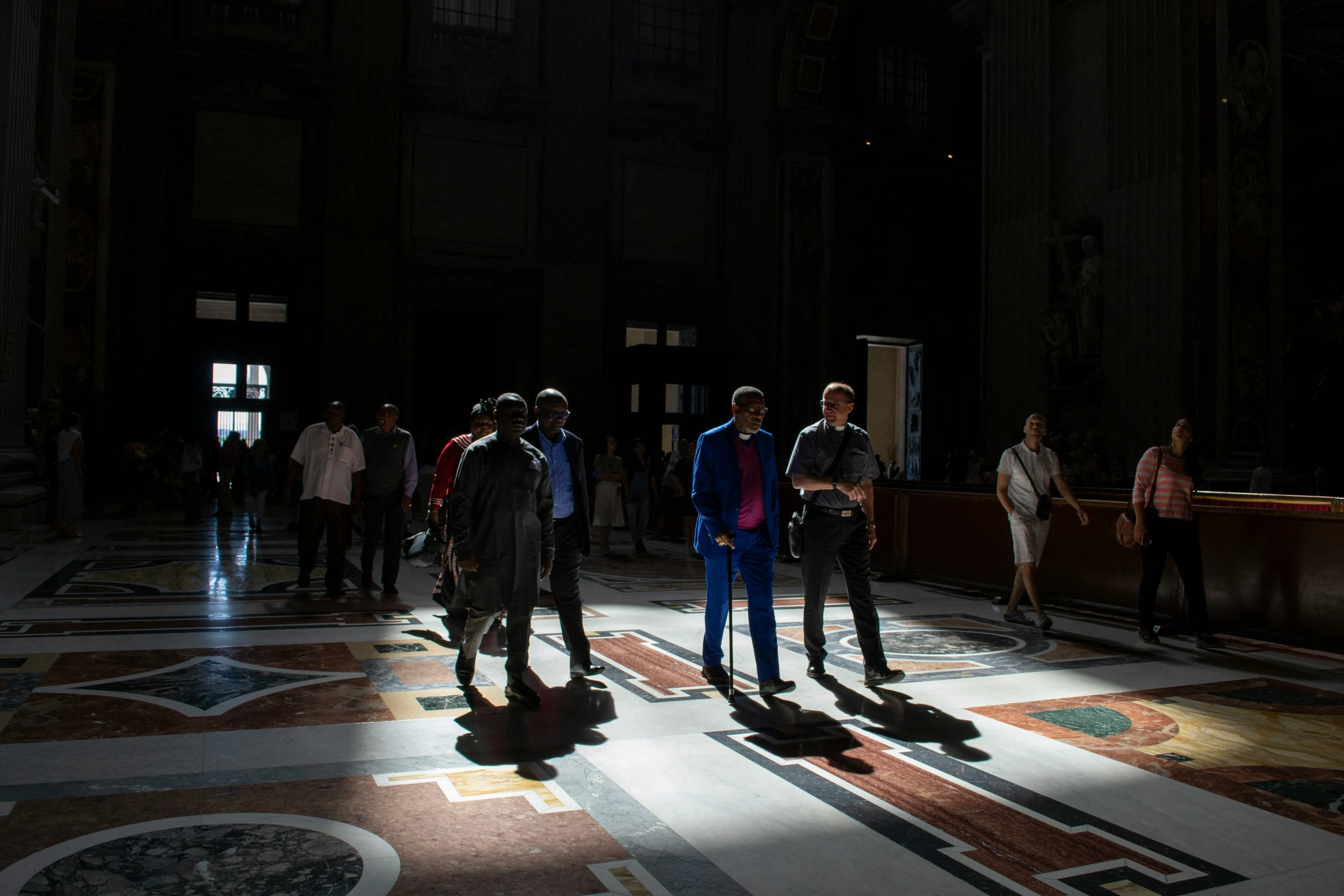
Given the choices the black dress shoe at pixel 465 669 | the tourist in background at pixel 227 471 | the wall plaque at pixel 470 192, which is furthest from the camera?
the wall plaque at pixel 470 192

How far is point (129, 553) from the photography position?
11.6 meters

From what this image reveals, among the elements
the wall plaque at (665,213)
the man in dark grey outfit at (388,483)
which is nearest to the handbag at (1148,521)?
the man in dark grey outfit at (388,483)

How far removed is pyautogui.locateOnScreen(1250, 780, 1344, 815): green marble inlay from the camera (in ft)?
12.8

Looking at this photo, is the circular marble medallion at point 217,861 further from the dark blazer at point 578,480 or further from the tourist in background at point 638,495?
the tourist in background at point 638,495

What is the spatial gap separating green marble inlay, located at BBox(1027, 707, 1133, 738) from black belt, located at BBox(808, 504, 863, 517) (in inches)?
57.3

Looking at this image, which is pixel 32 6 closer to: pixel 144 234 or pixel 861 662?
pixel 144 234

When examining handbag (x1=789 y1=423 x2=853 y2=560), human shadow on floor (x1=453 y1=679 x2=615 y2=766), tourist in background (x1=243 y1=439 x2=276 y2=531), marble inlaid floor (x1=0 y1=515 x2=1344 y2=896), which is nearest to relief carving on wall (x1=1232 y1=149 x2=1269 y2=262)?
marble inlaid floor (x1=0 y1=515 x2=1344 y2=896)

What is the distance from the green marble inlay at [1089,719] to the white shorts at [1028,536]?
2619 millimetres

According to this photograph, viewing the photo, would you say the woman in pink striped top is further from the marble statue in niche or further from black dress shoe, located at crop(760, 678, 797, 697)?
the marble statue in niche

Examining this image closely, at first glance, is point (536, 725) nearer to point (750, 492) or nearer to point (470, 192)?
point (750, 492)

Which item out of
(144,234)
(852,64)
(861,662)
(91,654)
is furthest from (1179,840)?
(852,64)

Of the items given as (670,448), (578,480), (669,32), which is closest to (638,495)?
(578,480)

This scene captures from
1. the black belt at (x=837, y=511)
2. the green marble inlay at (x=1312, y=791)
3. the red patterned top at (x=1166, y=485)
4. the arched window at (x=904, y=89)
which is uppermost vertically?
the arched window at (x=904, y=89)

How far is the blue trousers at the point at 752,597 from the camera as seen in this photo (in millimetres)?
5633
